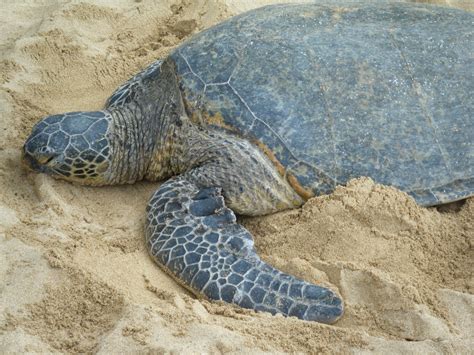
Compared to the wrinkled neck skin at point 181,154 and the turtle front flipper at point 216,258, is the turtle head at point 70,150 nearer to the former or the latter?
the wrinkled neck skin at point 181,154

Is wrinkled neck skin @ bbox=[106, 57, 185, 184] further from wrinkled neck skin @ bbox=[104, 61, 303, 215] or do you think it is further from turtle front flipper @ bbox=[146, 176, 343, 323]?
turtle front flipper @ bbox=[146, 176, 343, 323]

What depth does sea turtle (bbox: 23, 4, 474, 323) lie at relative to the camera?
3176 millimetres

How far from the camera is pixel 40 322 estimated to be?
95.3 inches

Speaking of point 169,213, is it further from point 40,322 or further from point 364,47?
point 364,47

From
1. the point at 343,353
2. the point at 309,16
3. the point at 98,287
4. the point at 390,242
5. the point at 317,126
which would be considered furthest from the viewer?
the point at 309,16

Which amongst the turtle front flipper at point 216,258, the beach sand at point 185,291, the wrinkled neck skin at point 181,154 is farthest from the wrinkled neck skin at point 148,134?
the turtle front flipper at point 216,258

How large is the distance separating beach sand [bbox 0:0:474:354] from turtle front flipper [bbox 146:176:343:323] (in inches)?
2.5

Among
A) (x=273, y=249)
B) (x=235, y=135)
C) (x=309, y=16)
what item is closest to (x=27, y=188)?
(x=235, y=135)

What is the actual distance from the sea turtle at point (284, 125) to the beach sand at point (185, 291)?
116 mm

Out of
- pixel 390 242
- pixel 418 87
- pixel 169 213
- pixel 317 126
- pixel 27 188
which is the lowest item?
pixel 27 188

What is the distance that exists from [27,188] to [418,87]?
202cm

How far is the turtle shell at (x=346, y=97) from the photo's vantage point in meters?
3.20

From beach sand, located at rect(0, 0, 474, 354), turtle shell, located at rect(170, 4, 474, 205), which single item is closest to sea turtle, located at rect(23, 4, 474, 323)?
turtle shell, located at rect(170, 4, 474, 205)

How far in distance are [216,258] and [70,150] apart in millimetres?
1031
